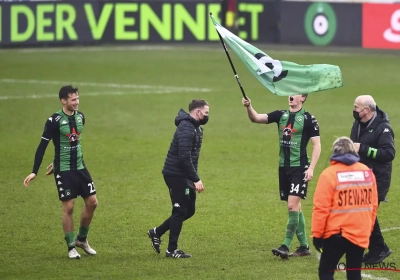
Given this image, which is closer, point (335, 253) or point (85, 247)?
point (335, 253)

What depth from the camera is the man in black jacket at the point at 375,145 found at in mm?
11359

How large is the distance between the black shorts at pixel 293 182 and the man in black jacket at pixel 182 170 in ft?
4.02

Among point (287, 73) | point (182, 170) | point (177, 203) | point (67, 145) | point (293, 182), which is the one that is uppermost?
point (287, 73)

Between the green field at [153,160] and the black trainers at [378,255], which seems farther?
the green field at [153,160]

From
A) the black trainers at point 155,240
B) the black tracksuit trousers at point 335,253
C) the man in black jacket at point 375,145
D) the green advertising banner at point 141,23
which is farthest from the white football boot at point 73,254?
the green advertising banner at point 141,23

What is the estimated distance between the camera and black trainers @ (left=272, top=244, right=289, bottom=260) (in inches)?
462

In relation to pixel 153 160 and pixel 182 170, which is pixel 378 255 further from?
pixel 153 160

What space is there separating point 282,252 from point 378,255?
129 cm

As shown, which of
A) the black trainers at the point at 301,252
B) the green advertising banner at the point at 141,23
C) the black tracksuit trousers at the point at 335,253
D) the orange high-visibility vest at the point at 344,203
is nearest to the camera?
the orange high-visibility vest at the point at 344,203

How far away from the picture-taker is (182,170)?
1195 cm

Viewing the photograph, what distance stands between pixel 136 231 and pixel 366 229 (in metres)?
5.22

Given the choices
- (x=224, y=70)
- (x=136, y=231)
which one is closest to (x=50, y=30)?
(x=224, y=70)

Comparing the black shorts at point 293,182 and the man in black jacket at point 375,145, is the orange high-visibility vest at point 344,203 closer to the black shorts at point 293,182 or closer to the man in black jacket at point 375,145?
the man in black jacket at point 375,145

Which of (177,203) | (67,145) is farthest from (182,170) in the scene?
(67,145)
